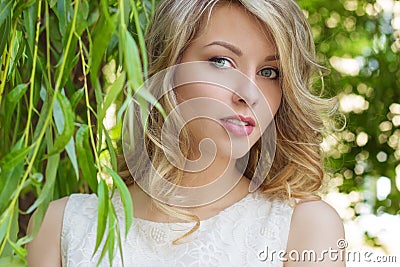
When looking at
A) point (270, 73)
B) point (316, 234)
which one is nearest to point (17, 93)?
point (270, 73)

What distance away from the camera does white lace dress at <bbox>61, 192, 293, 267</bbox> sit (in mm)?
1484

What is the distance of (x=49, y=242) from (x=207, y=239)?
306 millimetres

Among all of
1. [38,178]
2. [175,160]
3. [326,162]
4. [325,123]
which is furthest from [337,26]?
[38,178]

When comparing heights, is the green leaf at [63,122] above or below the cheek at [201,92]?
below

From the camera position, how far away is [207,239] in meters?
1.51

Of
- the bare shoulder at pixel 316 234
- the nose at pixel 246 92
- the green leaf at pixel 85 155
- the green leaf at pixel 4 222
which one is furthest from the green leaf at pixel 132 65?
the bare shoulder at pixel 316 234

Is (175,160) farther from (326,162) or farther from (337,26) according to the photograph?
(337,26)

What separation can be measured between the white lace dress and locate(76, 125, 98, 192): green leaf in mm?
433

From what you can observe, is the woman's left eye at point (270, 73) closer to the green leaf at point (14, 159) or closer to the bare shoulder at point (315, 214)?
the bare shoulder at point (315, 214)

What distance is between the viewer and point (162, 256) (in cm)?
149

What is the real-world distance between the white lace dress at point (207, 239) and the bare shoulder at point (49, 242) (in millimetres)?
14

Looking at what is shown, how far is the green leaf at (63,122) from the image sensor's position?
981 mm

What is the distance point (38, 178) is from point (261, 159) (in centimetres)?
67

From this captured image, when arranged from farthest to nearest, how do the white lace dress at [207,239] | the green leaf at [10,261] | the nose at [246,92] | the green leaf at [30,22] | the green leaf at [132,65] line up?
the white lace dress at [207,239] < the nose at [246,92] < the green leaf at [30,22] < the green leaf at [10,261] < the green leaf at [132,65]
